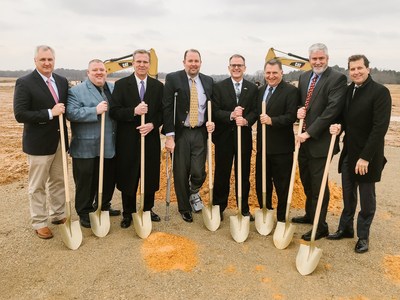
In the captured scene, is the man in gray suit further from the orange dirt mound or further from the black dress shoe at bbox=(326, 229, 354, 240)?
the black dress shoe at bbox=(326, 229, 354, 240)

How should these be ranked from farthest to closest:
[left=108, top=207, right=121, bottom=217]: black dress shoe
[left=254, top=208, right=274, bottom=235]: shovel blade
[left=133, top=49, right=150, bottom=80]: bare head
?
[left=108, top=207, right=121, bottom=217]: black dress shoe → [left=254, top=208, right=274, bottom=235]: shovel blade → [left=133, top=49, right=150, bottom=80]: bare head

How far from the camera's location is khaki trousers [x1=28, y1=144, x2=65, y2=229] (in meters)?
4.50

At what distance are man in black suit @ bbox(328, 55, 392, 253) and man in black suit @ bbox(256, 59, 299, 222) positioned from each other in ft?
2.26

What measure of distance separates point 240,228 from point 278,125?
1.46m

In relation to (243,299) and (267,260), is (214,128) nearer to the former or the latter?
A: (267,260)

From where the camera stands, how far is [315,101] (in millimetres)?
4352

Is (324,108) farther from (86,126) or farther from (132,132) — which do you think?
(86,126)

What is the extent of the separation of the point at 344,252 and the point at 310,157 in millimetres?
1250

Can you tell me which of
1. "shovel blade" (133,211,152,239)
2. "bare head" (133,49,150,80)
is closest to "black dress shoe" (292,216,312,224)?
"shovel blade" (133,211,152,239)

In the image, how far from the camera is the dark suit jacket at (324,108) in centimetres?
421

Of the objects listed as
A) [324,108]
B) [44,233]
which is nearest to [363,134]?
[324,108]

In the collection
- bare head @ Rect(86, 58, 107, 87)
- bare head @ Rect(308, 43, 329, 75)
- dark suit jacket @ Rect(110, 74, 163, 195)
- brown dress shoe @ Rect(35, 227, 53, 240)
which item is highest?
bare head @ Rect(308, 43, 329, 75)

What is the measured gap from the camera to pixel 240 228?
4.67 metres

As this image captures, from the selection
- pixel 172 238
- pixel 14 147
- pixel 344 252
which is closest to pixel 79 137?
pixel 172 238
